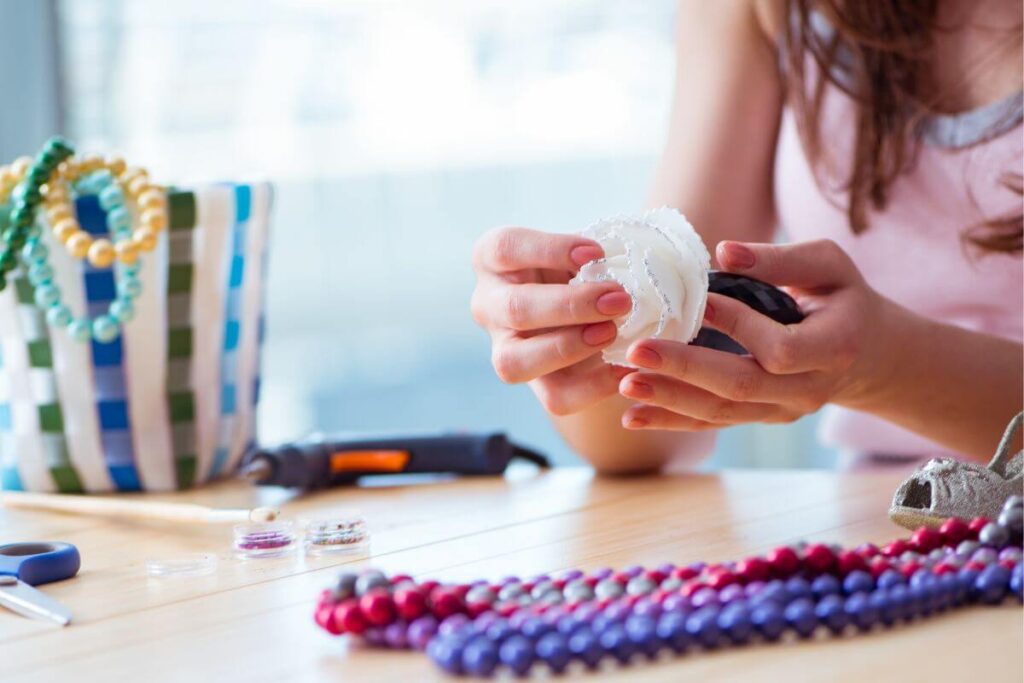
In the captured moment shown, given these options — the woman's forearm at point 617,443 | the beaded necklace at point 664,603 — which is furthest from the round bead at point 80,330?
the beaded necklace at point 664,603

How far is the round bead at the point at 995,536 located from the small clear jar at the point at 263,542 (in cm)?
38

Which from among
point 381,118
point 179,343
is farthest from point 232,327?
point 381,118

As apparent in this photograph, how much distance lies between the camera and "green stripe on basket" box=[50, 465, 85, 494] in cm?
98

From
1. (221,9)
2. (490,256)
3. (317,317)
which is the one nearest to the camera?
(490,256)

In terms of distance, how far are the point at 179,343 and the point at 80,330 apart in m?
0.08

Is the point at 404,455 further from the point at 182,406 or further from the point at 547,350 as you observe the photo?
the point at 547,350

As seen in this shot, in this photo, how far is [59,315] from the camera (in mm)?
945

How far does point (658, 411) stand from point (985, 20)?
57cm

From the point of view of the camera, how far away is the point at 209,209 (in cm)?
100

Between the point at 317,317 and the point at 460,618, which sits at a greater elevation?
the point at 460,618

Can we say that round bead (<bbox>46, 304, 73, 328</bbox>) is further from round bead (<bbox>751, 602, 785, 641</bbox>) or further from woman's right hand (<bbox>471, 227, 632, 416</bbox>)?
round bead (<bbox>751, 602, 785, 641</bbox>)

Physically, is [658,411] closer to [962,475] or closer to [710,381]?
[710,381]

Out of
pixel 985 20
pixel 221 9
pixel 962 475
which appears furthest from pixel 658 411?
pixel 221 9

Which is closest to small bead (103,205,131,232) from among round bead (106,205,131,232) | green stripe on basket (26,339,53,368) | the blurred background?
round bead (106,205,131,232)
